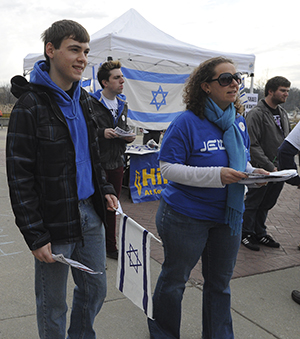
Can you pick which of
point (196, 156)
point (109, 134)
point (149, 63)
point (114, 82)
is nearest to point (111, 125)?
point (109, 134)

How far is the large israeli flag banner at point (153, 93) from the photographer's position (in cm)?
775

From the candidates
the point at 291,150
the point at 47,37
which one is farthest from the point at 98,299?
the point at 291,150

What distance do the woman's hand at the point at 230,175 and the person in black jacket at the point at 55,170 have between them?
2.27ft

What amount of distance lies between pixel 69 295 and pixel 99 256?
1345 mm

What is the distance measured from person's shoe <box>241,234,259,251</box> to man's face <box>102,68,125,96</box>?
2360 mm

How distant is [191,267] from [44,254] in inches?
37.6

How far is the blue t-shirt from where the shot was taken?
208 centimetres

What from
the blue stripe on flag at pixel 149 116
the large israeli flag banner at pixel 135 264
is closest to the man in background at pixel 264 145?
the large israeli flag banner at pixel 135 264

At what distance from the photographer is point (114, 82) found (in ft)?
12.3

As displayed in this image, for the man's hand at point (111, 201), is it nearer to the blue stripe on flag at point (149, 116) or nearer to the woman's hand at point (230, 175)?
the woman's hand at point (230, 175)

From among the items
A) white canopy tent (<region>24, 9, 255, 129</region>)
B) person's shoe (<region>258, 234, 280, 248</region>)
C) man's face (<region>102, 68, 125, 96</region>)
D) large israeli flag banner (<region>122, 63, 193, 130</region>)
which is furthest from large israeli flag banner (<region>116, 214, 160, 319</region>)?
large israeli flag banner (<region>122, 63, 193, 130</region>)

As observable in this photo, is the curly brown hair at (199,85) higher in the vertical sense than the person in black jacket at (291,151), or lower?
higher

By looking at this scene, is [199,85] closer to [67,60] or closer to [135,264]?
[67,60]

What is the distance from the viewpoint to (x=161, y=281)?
227cm
